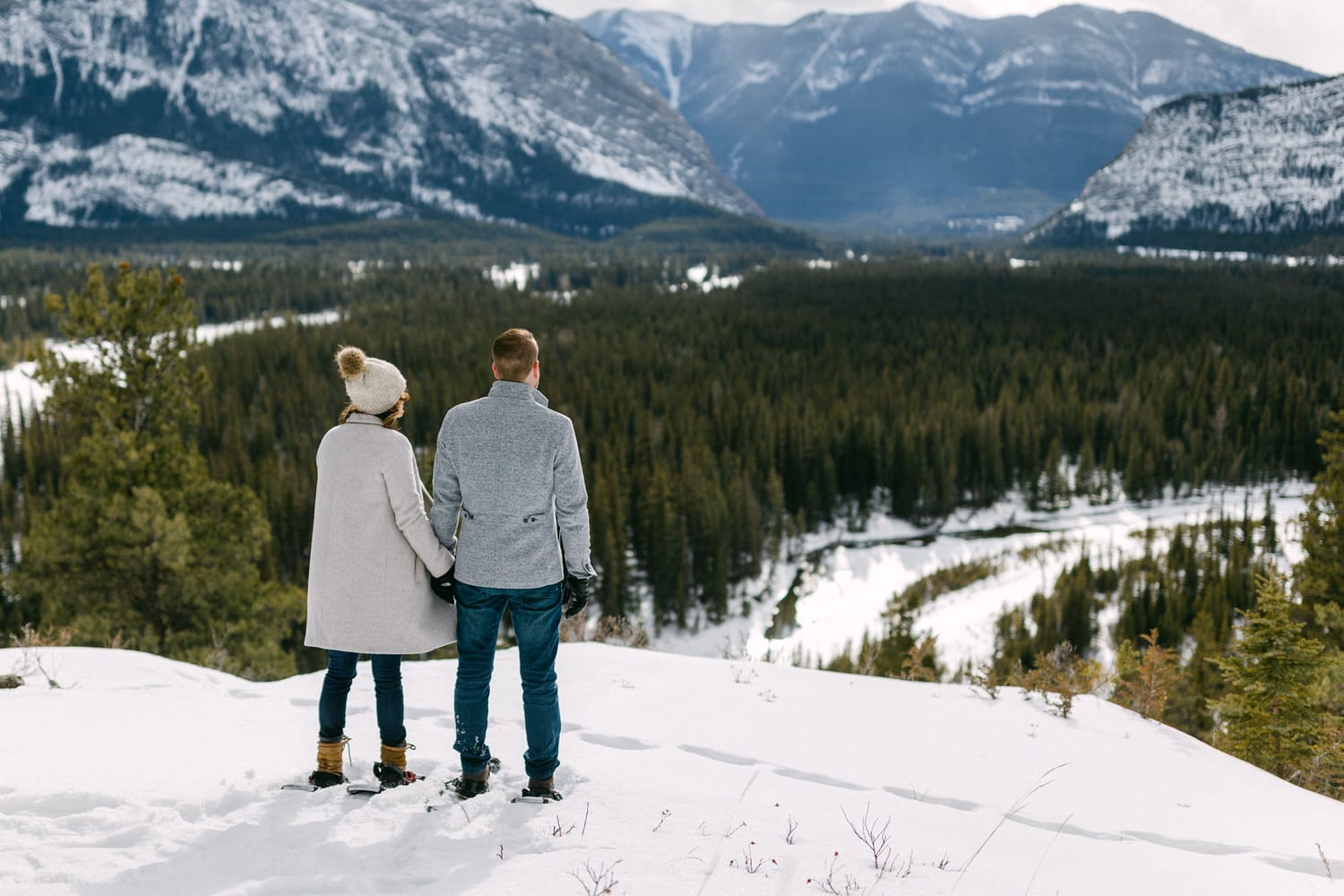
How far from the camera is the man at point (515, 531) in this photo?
20.5 ft

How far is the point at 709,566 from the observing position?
56.2 m

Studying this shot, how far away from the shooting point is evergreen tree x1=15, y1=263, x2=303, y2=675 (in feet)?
68.7

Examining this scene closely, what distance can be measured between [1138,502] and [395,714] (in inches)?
3124

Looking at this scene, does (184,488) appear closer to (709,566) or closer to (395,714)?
(395,714)

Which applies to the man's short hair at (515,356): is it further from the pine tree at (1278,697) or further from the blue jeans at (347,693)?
the pine tree at (1278,697)

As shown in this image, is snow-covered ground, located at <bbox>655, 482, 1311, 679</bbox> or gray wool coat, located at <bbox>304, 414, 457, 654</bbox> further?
snow-covered ground, located at <bbox>655, 482, 1311, 679</bbox>

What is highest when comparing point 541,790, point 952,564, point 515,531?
point 515,531

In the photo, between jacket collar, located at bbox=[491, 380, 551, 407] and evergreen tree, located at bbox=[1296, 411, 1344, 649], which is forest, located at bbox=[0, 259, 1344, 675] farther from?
jacket collar, located at bbox=[491, 380, 551, 407]

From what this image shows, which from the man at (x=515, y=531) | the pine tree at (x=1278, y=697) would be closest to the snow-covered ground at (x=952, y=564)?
the pine tree at (x=1278, y=697)

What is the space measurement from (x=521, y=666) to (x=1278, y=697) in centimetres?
1218

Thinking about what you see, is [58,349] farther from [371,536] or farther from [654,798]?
[654,798]

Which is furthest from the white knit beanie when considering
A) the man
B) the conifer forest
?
the conifer forest

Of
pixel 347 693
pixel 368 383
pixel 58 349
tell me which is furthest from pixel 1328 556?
pixel 58 349

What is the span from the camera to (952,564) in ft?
197
